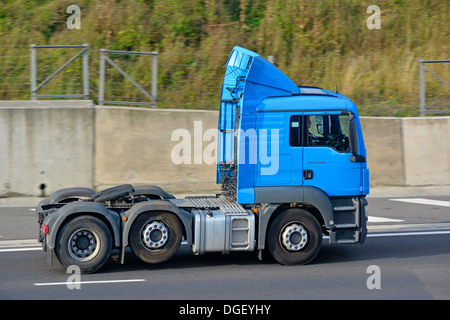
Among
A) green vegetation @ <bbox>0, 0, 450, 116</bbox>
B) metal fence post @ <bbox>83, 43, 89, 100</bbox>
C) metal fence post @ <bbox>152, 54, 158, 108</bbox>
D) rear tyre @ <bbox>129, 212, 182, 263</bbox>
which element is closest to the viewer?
rear tyre @ <bbox>129, 212, 182, 263</bbox>

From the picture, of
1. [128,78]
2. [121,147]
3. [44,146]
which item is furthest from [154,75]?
[44,146]

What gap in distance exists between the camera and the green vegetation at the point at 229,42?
17031mm

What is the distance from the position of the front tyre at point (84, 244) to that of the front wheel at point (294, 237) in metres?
2.44

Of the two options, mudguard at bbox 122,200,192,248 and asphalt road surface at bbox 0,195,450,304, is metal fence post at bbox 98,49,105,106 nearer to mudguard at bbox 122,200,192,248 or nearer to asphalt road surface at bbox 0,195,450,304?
asphalt road surface at bbox 0,195,450,304

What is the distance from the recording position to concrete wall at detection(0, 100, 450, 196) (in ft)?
49.5

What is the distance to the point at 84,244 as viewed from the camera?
926cm

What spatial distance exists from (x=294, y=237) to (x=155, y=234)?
2.08m

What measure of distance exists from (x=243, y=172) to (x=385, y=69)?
1017cm

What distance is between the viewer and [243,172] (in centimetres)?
957

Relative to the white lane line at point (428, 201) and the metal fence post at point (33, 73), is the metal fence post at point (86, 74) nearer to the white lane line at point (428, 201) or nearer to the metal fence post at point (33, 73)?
the metal fence post at point (33, 73)

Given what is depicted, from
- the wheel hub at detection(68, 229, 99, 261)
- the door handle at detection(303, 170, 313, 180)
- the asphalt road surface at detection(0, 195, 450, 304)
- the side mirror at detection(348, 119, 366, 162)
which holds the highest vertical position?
the side mirror at detection(348, 119, 366, 162)

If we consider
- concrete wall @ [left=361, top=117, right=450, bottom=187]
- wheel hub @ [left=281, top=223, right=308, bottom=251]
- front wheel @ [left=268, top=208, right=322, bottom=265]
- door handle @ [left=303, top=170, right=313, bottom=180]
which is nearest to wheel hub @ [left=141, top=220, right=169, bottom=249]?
front wheel @ [left=268, top=208, right=322, bottom=265]

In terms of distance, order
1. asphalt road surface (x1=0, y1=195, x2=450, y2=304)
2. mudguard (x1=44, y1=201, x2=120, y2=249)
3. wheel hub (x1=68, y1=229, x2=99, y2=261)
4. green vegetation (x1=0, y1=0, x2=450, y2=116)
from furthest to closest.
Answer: green vegetation (x1=0, y1=0, x2=450, y2=116) < wheel hub (x1=68, y1=229, x2=99, y2=261) < mudguard (x1=44, y1=201, x2=120, y2=249) < asphalt road surface (x1=0, y1=195, x2=450, y2=304)

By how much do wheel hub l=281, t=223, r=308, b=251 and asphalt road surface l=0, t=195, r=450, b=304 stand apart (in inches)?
12.7
